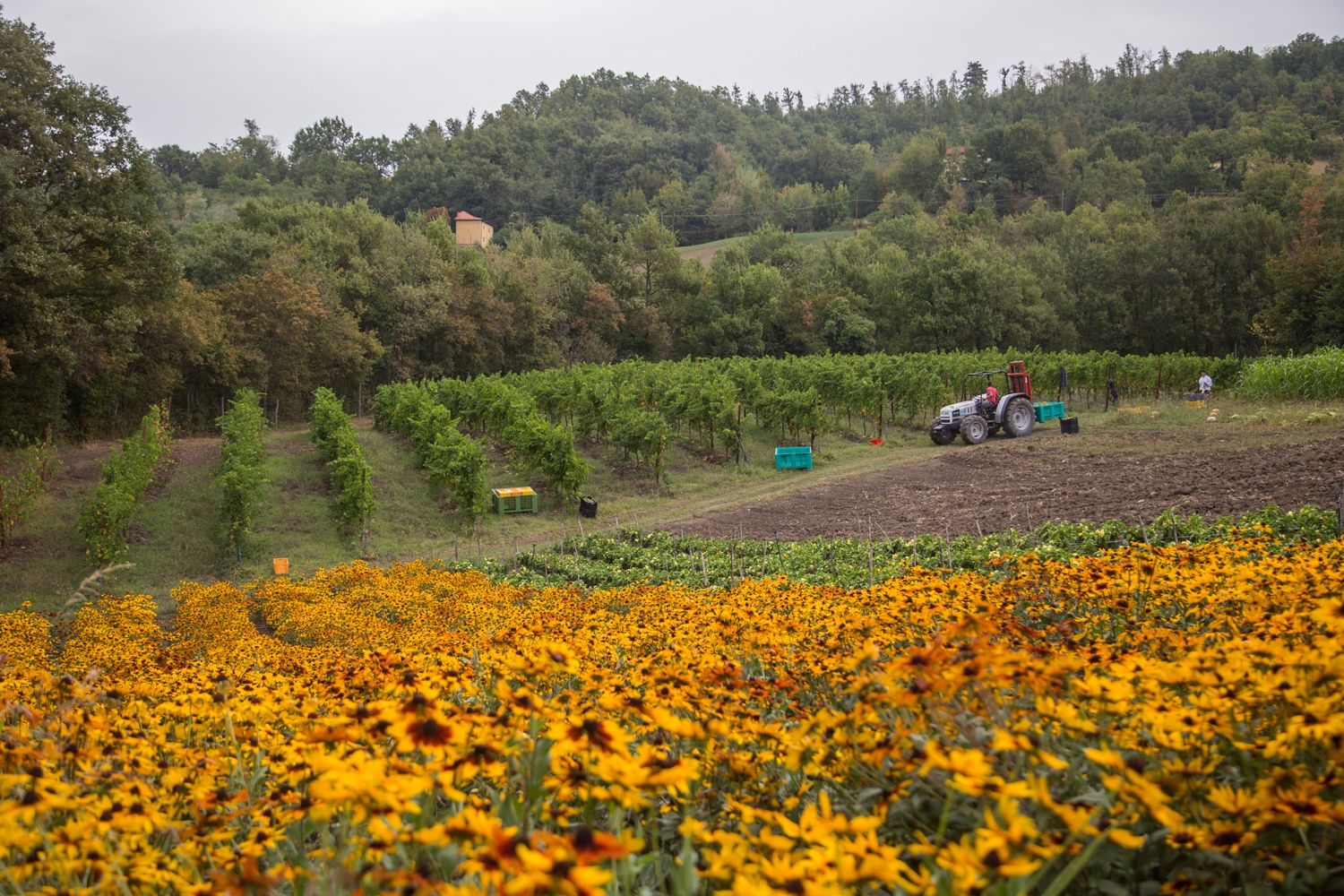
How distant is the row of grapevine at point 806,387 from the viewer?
77.2 ft

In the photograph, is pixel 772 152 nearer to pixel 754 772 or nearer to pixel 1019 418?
pixel 1019 418

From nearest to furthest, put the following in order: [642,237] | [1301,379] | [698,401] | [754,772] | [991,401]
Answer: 1. [754,772]
2. [698,401]
3. [1301,379]
4. [991,401]
5. [642,237]

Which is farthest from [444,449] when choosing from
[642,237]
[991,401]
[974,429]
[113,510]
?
[642,237]

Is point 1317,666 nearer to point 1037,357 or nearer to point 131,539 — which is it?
point 131,539

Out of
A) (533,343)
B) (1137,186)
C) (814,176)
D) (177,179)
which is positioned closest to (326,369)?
(533,343)

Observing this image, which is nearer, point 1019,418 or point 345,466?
point 345,466

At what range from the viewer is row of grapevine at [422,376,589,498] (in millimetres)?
18641

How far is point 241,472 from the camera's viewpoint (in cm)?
1556

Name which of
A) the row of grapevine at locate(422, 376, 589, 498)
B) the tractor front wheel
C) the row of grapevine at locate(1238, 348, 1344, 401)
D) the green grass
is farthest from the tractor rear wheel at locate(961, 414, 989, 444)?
the green grass

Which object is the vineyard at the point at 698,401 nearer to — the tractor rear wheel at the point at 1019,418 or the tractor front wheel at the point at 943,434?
the tractor front wheel at the point at 943,434

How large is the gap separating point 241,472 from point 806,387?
1847 centimetres

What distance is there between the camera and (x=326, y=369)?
32.5 m

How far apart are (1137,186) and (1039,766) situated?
85.8 m

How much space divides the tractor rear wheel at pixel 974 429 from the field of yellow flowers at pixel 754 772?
20870 mm
